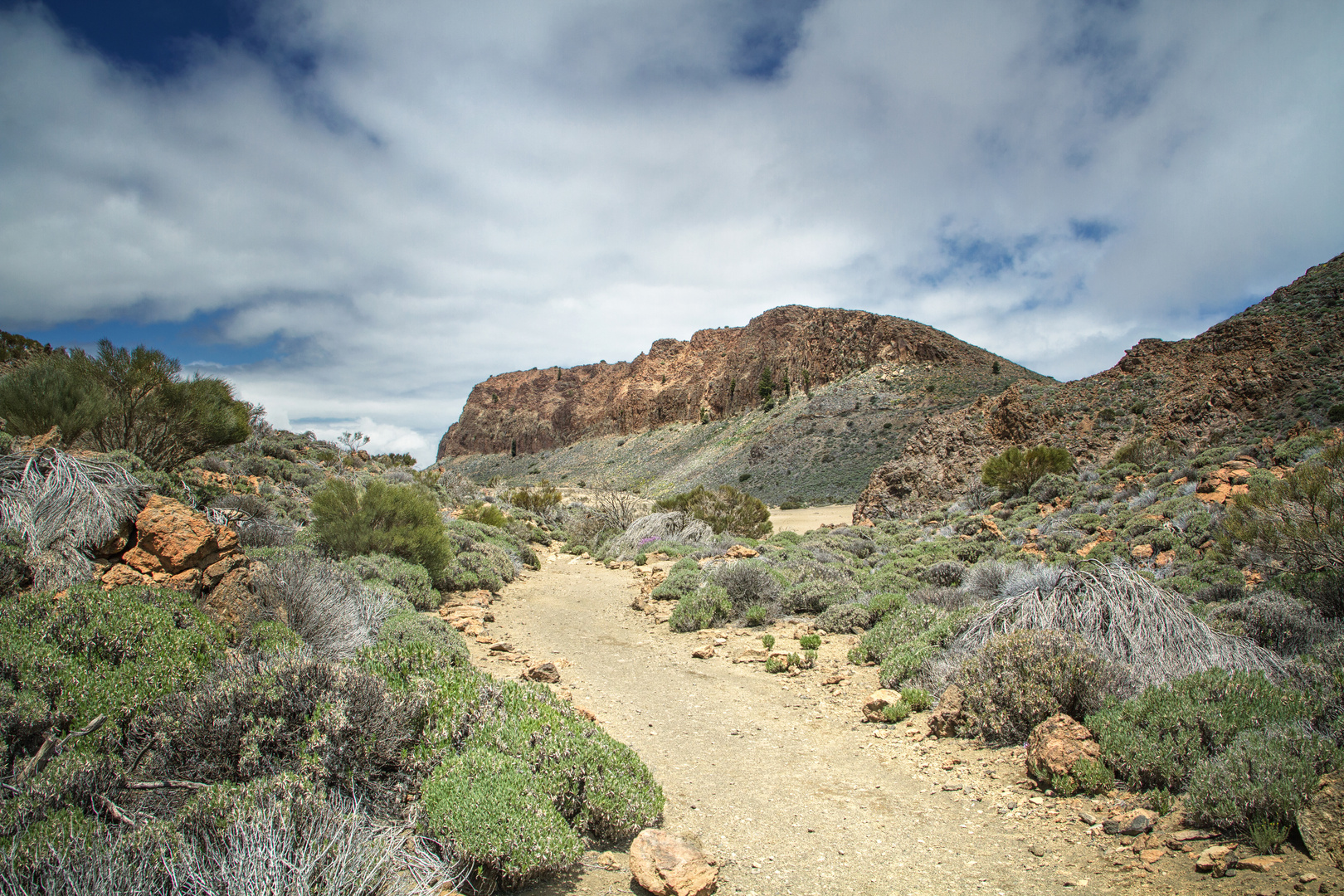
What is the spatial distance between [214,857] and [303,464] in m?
20.0

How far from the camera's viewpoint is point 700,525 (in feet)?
51.9

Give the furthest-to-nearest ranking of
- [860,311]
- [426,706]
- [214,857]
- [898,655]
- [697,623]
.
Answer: [860,311] < [697,623] < [898,655] < [426,706] < [214,857]

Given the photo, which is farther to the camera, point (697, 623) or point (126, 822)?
point (697, 623)

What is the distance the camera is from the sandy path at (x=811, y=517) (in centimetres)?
2372

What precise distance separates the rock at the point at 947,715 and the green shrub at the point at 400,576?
22.2 ft

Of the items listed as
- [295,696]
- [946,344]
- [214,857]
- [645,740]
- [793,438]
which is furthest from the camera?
[946,344]

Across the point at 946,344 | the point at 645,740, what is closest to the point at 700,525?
the point at 645,740

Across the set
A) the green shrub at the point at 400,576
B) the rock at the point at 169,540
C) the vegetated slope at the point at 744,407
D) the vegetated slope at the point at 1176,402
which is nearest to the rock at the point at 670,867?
the rock at the point at 169,540

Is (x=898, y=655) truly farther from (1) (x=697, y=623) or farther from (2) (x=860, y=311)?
(2) (x=860, y=311)

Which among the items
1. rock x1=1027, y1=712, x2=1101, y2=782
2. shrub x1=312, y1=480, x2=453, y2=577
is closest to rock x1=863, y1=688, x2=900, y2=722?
rock x1=1027, y1=712, x2=1101, y2=782

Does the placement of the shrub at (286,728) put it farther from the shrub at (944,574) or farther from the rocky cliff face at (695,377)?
the rocky cliff face at (695,377)

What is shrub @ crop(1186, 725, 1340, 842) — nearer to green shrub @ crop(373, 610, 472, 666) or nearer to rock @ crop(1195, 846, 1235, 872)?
rock @ crop(1195, 846, 1235, 872)

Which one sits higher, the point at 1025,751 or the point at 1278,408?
the point at 1278,408

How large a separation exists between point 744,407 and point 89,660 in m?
59.6
